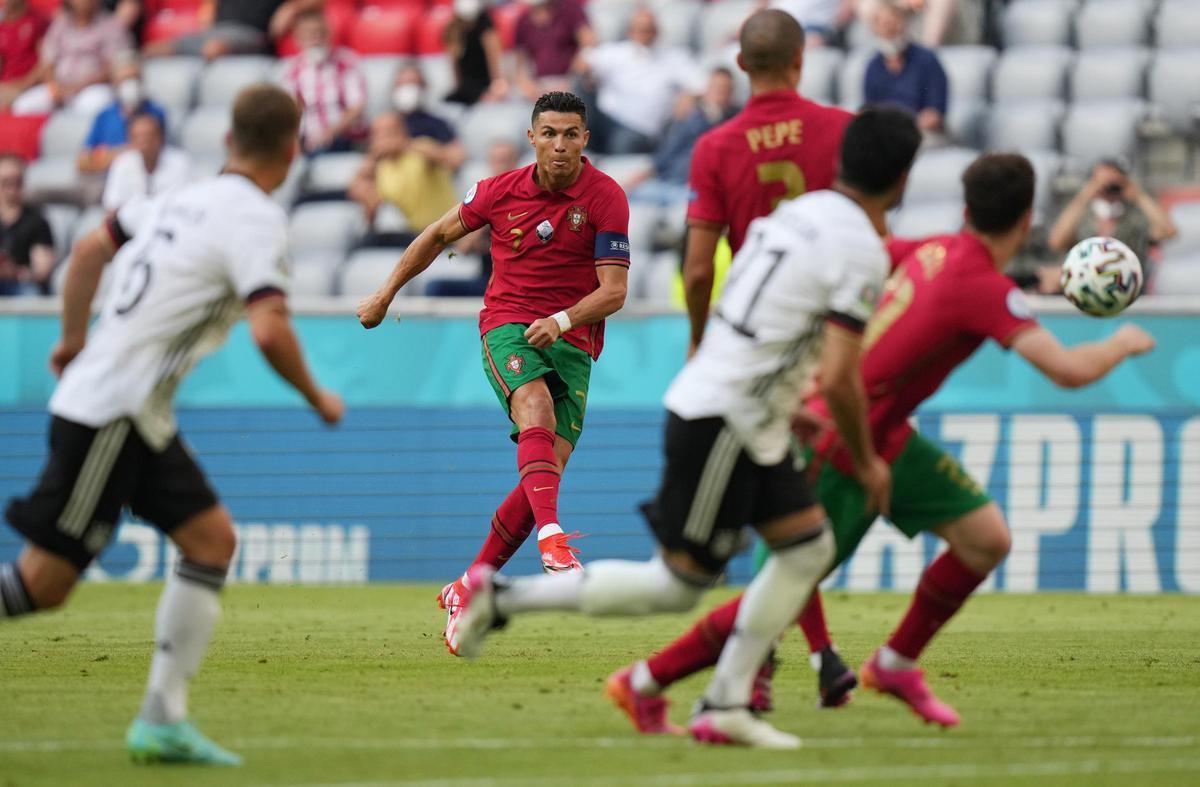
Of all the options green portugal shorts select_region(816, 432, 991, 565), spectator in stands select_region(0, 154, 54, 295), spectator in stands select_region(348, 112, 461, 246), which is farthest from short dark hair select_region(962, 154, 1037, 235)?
spectator in stands select_region(0, 154, 54, 295)

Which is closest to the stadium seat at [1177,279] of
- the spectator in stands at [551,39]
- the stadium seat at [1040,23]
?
the stadium seat at [1040,23]

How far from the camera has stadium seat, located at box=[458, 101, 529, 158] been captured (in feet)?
59.8

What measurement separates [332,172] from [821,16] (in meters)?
4.99

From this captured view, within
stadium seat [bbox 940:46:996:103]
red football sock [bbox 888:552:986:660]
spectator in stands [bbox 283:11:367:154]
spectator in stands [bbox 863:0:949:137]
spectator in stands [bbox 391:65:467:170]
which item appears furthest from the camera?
spectator in stands [bbox 283:11:367:154]

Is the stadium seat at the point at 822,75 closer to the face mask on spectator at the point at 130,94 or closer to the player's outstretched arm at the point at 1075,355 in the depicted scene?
the face mask on spectator at the point at 130,94

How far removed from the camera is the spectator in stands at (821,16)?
17891 mm

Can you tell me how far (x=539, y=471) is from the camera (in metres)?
9.27

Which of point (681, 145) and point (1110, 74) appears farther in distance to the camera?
point (1110, 74)

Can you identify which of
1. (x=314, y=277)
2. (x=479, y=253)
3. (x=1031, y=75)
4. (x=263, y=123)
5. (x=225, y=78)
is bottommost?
(x=314, y=277)

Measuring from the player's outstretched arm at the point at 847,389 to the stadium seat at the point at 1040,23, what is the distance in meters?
12.8

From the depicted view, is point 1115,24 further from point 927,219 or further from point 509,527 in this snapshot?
point 509,527

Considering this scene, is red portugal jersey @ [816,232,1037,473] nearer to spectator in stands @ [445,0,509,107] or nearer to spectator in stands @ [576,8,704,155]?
spectator in stands @ [576,8,704,155]

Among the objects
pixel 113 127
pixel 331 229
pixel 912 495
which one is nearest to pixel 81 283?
pixel 912 495

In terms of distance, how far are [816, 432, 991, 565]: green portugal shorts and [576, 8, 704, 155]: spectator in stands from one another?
1141cm
